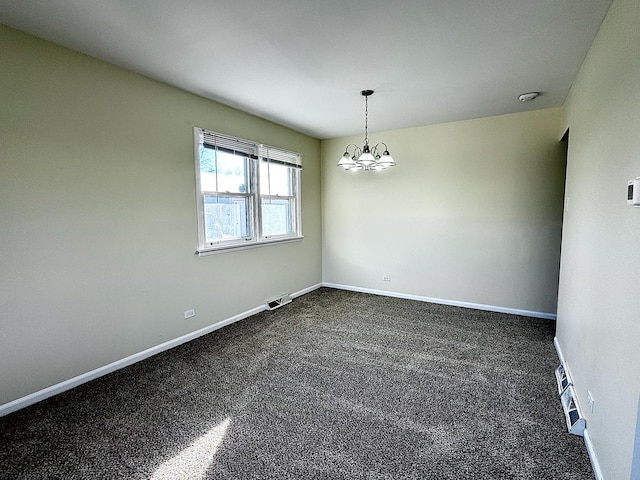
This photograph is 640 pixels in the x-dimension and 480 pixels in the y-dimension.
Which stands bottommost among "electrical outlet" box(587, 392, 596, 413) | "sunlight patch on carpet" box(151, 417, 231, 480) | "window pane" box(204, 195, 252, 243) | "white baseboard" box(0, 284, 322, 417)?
"sunlight patch on carpet" box(151, 417, 231, 480)

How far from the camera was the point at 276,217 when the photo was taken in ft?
15.3

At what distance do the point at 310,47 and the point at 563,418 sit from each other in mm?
3187

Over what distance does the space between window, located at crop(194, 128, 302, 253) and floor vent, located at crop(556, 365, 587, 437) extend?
3.43 metres

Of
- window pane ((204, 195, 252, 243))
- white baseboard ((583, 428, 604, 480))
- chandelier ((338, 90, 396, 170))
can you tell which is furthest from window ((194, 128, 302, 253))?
white baseboard ((583, 428, 604, 480))

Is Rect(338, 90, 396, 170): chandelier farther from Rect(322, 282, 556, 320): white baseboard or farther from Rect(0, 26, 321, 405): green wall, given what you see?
Rect(322, 282, 556, 320): white baseboard

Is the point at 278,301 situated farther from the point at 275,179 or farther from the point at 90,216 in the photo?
the point at 90,216

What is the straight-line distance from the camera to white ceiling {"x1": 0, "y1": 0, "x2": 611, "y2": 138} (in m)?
1.91

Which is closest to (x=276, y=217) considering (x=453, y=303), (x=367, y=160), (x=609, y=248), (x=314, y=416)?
(x=367, y=160)

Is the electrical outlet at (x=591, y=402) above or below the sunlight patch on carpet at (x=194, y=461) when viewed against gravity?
above

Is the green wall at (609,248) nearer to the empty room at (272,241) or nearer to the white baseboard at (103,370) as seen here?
the empty room at (272,241)

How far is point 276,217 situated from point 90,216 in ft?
8.09

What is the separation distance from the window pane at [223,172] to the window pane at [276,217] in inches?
19.3

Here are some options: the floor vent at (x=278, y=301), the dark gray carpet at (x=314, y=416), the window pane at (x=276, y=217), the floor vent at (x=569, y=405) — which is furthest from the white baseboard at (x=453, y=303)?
the floor vent at (x=569, y=405)

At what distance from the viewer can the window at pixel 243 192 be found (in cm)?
351
